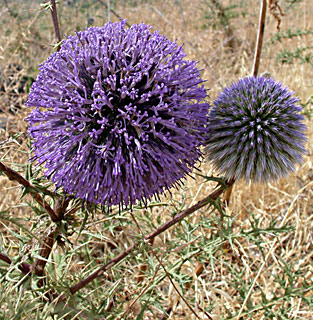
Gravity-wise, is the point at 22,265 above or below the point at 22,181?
below

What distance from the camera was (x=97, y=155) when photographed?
1.73 metres

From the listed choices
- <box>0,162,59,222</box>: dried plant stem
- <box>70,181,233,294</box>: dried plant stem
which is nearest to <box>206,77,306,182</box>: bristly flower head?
<box>70,181,233,294</box>: dried plant stem

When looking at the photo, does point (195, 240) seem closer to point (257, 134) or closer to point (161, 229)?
point (161, 229)

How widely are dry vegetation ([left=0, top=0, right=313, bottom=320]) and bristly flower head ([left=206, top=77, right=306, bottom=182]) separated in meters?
0.33

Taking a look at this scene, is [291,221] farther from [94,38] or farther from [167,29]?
[167,29]

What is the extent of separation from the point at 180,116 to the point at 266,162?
2.15ft

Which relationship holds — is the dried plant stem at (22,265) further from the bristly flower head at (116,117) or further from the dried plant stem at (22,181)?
the bristly flower head at (116,117)

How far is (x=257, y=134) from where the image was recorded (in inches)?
79.8

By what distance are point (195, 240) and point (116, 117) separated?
1.06m

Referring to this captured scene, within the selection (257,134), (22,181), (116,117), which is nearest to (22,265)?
(22,181)

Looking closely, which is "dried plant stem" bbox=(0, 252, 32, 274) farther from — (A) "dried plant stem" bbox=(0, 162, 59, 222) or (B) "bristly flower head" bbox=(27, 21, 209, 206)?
(B) "bristly flower head" bbox=(27, 21, 209, 206)

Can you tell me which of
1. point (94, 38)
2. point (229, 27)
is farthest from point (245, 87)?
point (229, 27)

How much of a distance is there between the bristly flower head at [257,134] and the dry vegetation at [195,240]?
1.08ft

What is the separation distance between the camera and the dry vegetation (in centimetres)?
212
